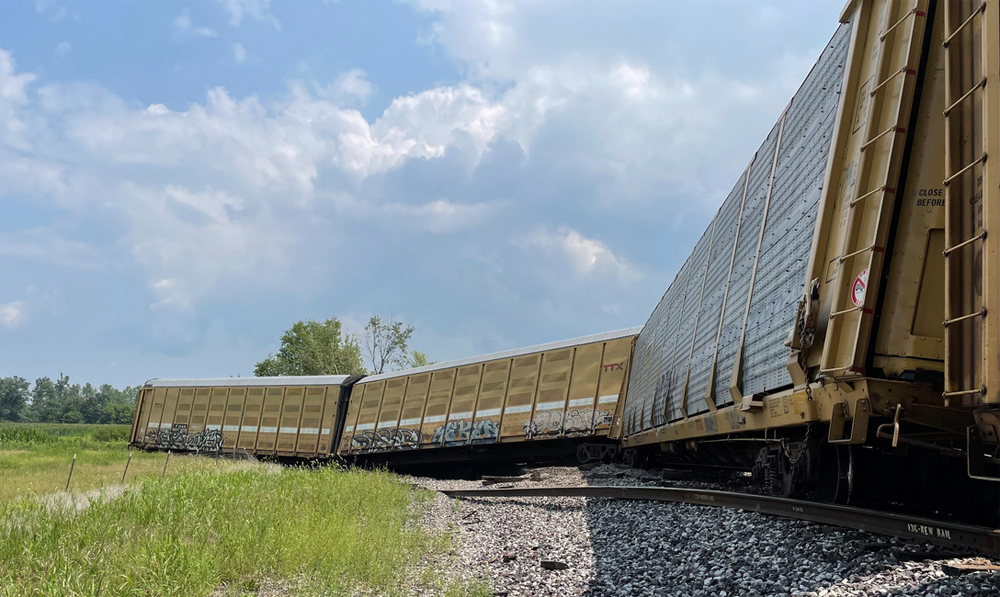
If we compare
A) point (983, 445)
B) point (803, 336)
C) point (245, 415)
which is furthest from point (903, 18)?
point (245, 415)

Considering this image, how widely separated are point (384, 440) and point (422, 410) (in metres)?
1.92

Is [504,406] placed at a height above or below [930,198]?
below

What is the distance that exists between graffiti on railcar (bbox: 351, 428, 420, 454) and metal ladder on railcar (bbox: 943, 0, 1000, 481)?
16.4 meters

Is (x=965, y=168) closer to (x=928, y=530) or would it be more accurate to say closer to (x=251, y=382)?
(x=928, y=530)

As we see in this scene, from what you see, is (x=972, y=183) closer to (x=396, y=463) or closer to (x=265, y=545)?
(x=265, y=545)

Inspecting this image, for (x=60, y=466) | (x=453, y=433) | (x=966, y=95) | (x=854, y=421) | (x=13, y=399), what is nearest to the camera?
(x=966, y=95)

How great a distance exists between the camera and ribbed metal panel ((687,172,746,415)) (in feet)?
23.6

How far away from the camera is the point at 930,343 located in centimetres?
380

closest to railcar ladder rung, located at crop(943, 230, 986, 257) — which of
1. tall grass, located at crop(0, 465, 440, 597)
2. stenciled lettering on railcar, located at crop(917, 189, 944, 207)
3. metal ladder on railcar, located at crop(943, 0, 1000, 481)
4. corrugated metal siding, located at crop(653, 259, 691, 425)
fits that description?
metal ladder on railcar, located at crop(943, 0, 1000, 481)

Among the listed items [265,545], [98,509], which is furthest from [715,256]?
[98,509]

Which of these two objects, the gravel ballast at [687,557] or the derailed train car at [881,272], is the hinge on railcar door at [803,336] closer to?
the derailed train car at [881,272]

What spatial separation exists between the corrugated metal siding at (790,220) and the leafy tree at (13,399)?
155209 millimetres

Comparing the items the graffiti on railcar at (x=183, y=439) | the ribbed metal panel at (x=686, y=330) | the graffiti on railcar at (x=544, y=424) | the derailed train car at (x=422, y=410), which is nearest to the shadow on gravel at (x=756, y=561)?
the ribbed metal panel at (x=686, y=330)

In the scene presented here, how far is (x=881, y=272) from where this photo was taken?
395 cm
